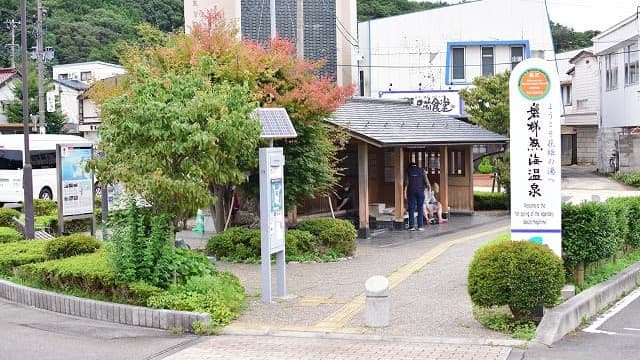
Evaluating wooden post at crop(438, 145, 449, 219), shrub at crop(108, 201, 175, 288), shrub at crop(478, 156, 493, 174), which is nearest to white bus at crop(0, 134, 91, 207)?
wooden post at crop(438, 145, 449, 219)

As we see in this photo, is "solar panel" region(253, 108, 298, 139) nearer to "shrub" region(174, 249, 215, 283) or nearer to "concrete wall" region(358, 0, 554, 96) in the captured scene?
"shrub" region(174, 249, 215, 283)

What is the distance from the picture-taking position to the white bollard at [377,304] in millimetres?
9875

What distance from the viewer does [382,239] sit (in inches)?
795

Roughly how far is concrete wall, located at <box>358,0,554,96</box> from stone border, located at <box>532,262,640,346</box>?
3045 centimetres

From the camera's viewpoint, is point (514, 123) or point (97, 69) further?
point (97, 69)

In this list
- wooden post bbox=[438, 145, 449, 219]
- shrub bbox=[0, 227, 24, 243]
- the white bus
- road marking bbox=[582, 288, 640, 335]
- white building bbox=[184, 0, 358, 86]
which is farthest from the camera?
white building bbox=[184, 0, 358, 86]

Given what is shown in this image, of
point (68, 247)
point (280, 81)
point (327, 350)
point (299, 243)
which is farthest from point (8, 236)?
point (327, 350)

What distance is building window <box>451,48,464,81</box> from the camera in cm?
4366

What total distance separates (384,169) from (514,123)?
14.6 m

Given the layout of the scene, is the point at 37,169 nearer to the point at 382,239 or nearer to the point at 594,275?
the point at 382,239

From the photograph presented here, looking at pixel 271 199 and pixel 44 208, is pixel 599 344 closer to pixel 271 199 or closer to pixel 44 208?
pixel 271 199

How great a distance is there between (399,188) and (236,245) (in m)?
7.29

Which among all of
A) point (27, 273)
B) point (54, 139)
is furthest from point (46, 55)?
point (27, 273)

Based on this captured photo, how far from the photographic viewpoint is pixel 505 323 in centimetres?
973
